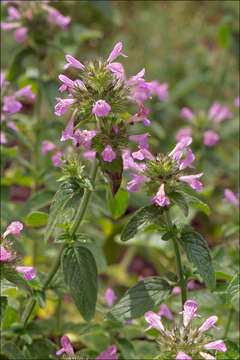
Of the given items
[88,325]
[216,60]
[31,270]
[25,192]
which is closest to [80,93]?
[31,270]

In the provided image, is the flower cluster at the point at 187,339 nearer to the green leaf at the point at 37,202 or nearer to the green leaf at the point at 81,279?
the green leaf at the point at 81,279

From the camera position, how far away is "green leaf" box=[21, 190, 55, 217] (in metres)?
2.27

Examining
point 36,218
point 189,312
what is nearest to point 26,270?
point 36,218

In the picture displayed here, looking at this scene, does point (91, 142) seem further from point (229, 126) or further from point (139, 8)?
point (139, 8)

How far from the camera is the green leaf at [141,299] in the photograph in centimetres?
165

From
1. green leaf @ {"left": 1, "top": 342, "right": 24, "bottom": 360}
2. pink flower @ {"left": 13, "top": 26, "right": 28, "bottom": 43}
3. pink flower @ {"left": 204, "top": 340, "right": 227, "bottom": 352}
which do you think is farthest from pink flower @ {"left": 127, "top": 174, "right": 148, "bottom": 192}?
pink flower @ {"left": 13, "top": 26, "right": 28, "bottom": 43}

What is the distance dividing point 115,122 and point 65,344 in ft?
2.30

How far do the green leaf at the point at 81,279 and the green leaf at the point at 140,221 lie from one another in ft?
0.65

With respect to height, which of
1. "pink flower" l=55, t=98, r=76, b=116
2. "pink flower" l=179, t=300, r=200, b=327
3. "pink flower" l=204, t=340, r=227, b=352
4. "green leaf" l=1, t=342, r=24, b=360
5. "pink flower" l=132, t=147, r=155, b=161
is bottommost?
"green leaf" l=1, t=342, r=24, b=360

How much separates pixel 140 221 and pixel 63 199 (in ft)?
0.81

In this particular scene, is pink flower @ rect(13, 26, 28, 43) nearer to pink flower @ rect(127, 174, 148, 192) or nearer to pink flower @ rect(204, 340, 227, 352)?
pink flower @ rect(127, 174, 148, 192)

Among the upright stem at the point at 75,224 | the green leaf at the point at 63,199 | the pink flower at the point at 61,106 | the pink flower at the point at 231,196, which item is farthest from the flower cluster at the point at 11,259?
the pink flower at the point at 231,196

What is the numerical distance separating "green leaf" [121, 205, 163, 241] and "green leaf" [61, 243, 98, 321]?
0.20 meters

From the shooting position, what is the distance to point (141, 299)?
1681 mm
